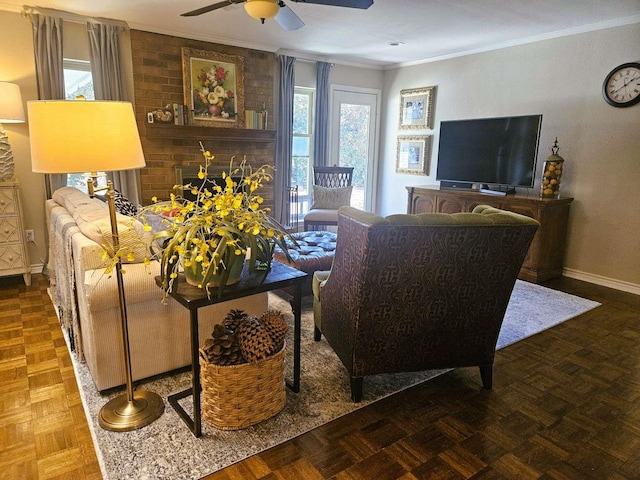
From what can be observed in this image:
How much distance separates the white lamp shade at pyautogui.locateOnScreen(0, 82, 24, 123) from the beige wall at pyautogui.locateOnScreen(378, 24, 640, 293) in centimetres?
473

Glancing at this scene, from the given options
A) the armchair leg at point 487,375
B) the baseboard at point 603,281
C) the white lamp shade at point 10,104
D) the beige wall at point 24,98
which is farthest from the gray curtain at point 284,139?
the armchair leg at point 487,375

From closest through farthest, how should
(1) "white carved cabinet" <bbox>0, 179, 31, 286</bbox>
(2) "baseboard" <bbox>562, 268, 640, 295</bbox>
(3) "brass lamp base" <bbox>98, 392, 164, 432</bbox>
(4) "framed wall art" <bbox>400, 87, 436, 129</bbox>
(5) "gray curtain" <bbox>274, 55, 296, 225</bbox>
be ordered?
1. (3) "brass lamp base" <bbox>98, 392, 164, 432</bbox>
2. (1) "white carved cabinet" <bbox>0, 179, 31, 286</bbox>
3. (2) "baseboard" <bbox>562, 268, 640, 295</bbox>
4. (5) "gray curtain" <bbox>274, 55, 296, 225</bbox>
5. (4) "framed wall art" <bbox>400, 87, 436, 129</bbox>

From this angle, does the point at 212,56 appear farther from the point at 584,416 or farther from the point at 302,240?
the point at 584,416

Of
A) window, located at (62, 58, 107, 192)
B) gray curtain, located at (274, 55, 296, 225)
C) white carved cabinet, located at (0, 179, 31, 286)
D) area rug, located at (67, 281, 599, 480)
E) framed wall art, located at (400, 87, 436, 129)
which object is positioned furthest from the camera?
framed wall art, located at (400, 87, 436, 129)

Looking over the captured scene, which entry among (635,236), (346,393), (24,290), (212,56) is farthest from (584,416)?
(212,56)

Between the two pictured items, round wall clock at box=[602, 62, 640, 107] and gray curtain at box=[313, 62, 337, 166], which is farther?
gray curtain at box=[313, 62, 337, 166]

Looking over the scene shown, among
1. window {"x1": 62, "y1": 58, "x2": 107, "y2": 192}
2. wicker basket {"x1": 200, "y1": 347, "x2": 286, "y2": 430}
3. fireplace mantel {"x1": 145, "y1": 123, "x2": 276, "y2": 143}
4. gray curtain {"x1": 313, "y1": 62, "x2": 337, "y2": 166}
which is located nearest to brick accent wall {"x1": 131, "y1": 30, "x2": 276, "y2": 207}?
fireplace mantel {"x1": 145, "y1": 123, "x2": 276, "y2": 143}

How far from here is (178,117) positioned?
448cm

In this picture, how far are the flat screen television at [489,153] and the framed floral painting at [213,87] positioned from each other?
2.46 meters

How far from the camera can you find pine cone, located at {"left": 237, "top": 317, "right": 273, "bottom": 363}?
6.02 feet

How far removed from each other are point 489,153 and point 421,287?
10.4ft

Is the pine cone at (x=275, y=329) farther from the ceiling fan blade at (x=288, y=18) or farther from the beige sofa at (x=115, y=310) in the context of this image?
the ceiling fan blade at (x=288, y=18)

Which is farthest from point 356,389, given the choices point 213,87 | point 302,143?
point 302,143

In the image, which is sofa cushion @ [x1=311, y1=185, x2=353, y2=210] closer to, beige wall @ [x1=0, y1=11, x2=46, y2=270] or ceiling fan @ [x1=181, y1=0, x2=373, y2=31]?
ceiling fan @ [x1=181, y1=0, x2=373, y2=31]
